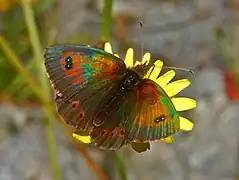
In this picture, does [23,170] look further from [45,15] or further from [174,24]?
[174,24]

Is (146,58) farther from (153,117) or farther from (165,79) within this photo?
(153,117)

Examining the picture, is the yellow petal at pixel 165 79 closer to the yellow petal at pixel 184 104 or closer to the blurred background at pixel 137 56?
the yellow petal at pixel 184 104

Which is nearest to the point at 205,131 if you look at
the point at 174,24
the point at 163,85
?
the point at 174,24

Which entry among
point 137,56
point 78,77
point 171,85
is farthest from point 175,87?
point 137,56

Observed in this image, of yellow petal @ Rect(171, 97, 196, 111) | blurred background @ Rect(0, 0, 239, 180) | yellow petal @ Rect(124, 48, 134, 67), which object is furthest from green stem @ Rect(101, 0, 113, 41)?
blurred background @ Rect(0, 0, 239, 180)

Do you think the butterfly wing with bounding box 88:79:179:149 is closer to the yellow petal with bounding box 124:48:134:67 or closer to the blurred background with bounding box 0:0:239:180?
the yellow petal with bounding box 124:48:134:67

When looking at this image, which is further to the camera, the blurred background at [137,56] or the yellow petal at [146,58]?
the blurred background at [137,56]

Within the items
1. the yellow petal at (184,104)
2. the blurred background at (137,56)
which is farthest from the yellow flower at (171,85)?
the blurred background at (137,56)
